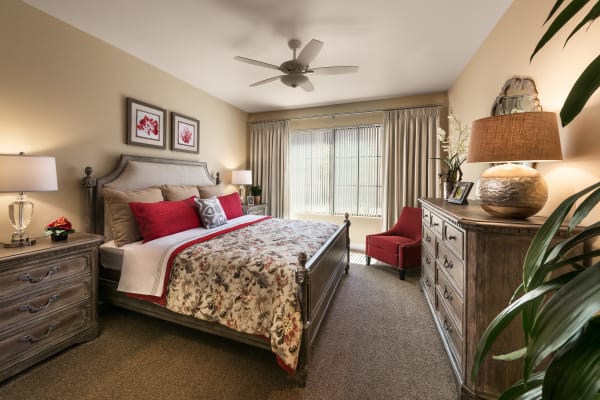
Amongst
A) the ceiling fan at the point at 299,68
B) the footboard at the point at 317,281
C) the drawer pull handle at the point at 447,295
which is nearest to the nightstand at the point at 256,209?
the footboard at the point at 317,281

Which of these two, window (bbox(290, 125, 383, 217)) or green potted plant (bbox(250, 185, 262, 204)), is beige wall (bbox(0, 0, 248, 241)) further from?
window (bbox(290, 125, 383, 217))

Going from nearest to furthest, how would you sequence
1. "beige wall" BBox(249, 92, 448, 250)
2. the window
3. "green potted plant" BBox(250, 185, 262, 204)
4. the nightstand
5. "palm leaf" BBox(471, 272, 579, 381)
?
"palm leaf" BBox(471, 272, 579, 381), "beige wall" BBox(249, 92, 448, 250), the nightstand, the window, "green potted plant" BBox(250, 185, 262, 204)

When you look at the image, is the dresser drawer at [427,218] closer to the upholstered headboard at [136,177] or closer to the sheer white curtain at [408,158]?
the sheer white curtain at [408,158]

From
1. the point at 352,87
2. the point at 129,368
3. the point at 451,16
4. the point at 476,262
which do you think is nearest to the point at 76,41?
the point at 129,368

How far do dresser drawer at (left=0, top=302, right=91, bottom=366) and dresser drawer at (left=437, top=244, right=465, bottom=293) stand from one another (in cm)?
276

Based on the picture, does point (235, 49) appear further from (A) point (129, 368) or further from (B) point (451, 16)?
(A) point (129, 368)

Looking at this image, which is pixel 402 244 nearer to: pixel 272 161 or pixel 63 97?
pixel 272 161

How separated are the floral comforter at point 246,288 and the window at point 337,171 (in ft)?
9.05

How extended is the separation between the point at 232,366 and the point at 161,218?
4.94 ft

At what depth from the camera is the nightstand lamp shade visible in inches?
52.1

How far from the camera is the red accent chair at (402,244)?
322 centimetres

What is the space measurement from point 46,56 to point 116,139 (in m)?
0.86

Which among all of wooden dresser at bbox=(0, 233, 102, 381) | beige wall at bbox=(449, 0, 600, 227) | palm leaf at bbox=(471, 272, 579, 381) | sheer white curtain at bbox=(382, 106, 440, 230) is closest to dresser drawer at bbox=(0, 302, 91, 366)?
wooden dresser at bbox=(0, 233, 102, 381)

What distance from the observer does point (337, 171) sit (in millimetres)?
4852
